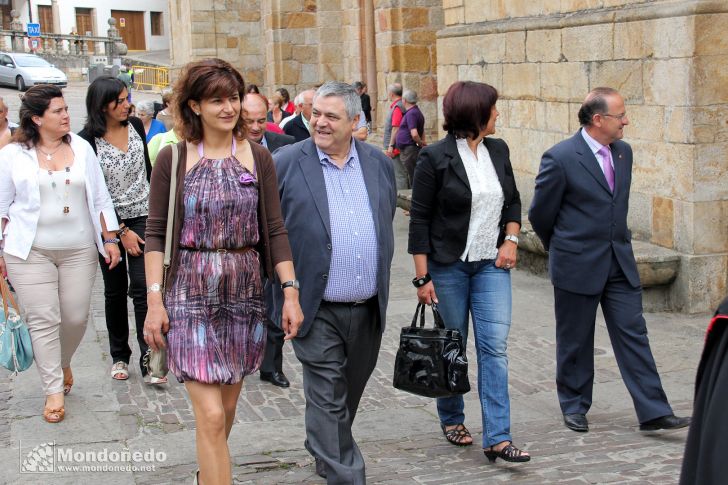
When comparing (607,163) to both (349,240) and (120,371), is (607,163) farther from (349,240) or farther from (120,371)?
(120,371)

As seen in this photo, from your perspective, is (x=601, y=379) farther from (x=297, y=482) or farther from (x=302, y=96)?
(x=302, y=96)

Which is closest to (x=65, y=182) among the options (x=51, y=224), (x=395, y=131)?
(x=51, y=224)

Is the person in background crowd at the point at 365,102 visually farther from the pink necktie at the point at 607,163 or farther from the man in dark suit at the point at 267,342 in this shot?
the pink necktie at the point at 607,163

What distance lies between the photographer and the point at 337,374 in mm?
4578

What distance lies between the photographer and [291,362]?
24.4 feet

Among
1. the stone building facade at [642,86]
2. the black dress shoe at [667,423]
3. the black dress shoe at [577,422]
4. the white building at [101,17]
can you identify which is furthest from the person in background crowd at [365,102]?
the white building at [101,17]

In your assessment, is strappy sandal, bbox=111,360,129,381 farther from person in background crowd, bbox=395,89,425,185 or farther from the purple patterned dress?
Answer: person in background crowd, bbox=395,89,425,185

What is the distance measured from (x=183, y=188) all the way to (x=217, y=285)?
0.42 metres

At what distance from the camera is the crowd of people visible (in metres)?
4.37

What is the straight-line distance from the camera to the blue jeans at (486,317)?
17.4ft

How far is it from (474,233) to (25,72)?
40.3m

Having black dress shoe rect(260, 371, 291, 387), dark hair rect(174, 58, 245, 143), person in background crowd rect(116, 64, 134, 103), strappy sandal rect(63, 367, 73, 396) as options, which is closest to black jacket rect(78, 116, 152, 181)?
person in background crowd rect(116, 64, 134, 103)

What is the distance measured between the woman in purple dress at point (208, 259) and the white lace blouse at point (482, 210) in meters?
1.25

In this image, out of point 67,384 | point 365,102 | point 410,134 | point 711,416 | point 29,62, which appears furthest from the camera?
point 29,62
